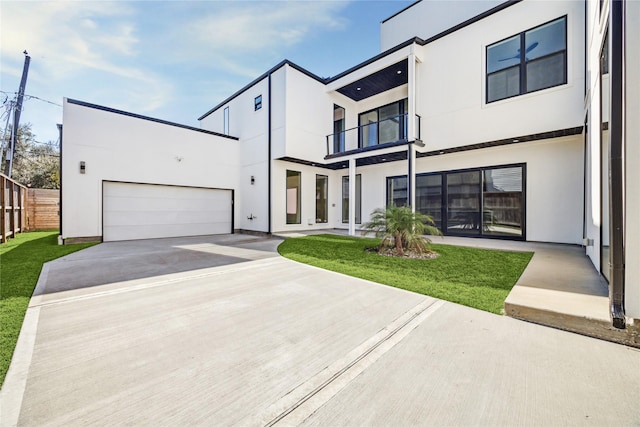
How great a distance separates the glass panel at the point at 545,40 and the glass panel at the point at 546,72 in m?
0.16

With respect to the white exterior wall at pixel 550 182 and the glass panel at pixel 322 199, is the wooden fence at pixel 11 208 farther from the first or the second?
the white exterior wall at pixel 550 182

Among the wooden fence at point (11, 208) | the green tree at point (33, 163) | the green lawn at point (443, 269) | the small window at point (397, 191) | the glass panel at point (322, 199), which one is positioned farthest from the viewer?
the green tree at point (33, 163)

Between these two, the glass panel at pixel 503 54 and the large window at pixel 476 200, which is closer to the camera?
the glass panel at pixel 503 54

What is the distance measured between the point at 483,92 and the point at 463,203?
3.36 metres

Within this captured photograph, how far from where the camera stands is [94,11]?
6.70 meters

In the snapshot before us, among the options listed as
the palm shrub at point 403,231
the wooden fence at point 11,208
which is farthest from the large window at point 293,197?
the wooden fence at point 11,208

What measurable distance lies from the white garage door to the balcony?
4980 mm

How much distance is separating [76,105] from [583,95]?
13516mm

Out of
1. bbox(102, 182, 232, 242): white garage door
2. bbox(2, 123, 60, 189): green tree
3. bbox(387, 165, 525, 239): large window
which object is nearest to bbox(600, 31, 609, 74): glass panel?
bbox(387, 165, 525, 239): large window

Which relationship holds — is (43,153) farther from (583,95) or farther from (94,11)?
(583,95)

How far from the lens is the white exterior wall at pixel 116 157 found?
792 cm

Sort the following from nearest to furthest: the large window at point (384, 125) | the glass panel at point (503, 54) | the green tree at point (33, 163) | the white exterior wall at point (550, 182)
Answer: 1. the white exterior wall at point (550, 182)
2. the glass panel at point (503, 54)
3. the large window at point (384, 125)
4. the green tree at point (33, 163)

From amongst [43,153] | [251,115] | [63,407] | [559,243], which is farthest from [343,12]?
[43,153]

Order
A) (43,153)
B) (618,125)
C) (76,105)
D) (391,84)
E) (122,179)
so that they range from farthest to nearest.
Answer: (43,153) → (391,84) → (122,179) → (76,105) → (618,125)
